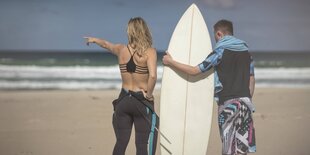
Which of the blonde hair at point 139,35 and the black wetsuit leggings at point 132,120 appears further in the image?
the black wetsuit leggings at point 132,120

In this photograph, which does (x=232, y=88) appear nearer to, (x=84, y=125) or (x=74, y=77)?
(x=84, y=125)

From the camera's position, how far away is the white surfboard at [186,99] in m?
3.87

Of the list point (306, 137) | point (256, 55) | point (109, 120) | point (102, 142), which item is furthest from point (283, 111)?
point (256, 55)

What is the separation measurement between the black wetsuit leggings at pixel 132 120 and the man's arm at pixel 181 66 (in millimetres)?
412

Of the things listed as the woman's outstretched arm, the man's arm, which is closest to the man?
the man's arm

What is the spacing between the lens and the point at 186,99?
390cm

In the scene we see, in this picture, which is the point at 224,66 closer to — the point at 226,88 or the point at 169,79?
the point at 226,88

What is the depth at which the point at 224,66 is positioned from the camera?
3.34 m

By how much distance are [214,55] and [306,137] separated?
3222 millimetres

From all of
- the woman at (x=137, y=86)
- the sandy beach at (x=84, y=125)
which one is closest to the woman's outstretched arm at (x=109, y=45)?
the woman at (x=137, y=86)

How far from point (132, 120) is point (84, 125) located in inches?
139

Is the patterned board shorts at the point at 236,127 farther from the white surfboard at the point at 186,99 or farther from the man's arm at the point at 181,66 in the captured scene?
the white surfboard at the point at 186,99

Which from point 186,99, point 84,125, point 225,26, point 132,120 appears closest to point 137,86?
point 132,120

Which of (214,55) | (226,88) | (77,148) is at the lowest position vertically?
(77,148)
